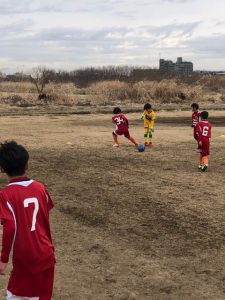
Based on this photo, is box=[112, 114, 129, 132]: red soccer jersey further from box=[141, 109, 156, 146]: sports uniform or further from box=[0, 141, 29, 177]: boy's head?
box=[0, 141, 29, 177]: boy's head

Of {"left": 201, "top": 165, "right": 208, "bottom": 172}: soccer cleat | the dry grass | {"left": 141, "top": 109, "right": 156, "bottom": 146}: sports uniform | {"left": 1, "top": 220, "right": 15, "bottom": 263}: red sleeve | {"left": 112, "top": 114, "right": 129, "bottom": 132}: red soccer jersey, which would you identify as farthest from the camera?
the dry grass

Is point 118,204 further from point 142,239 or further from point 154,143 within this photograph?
point 154,143

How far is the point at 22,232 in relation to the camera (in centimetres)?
347

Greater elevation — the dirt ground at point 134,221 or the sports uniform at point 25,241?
the sports uniform at point 25,241

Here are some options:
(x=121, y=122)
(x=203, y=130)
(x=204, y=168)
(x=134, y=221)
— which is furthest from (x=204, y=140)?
(x=134, y=221)

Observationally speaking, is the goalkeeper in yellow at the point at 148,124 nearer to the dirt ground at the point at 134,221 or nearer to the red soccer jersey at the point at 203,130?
the dirt ground at the point at 134,221

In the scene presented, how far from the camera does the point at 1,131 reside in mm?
20719

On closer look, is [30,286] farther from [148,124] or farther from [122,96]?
[122,96]

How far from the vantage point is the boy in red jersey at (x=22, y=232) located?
11.3ft

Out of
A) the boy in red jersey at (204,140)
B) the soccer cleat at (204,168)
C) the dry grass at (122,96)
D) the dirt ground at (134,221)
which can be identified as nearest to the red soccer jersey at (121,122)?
the dirt ground at (134,221)

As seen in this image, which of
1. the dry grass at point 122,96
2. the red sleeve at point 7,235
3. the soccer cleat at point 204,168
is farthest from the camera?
the dry grass at point 122,96

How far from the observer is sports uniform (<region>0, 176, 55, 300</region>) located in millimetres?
3436

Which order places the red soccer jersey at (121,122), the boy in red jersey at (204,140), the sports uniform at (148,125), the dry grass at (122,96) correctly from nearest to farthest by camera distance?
the boy in red jersey at (204,140) → the red soccer jersey at (121,122) → the sports uniform at (148,125) → the dry grass at (122,96)

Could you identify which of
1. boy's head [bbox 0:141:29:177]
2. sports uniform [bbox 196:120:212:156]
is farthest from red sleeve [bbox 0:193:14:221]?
sports uniform [bbox 196:120:212:156]
